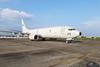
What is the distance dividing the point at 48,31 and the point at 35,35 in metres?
3.97

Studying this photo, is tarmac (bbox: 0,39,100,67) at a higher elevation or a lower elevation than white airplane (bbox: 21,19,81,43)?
lower

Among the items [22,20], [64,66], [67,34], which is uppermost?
[22,20]

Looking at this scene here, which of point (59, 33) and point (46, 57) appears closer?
point (46, 57)

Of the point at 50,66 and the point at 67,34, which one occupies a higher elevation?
the point at 67,34

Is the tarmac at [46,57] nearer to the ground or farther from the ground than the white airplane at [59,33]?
nearer to the ground

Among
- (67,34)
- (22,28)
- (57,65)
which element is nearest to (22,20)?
(22,28)

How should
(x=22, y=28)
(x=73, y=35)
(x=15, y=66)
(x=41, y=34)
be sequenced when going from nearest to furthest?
(x=15, y=66) → (x=73, y=35) → (x=41, y=34) → (x=22, y=28)

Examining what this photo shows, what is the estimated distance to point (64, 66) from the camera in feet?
29.8

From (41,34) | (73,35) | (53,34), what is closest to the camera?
(73,35)

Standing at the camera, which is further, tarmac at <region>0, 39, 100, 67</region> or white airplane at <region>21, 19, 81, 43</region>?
white airplane at <region>21, 19, 81, 43</region>

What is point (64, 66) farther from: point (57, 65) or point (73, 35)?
point (73, 35)

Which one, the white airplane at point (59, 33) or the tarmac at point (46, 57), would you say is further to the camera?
the white airplane at point (59, 33)

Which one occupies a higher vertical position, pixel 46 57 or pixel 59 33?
pixel 59 33

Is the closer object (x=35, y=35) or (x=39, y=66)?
(x=39, y=66)
